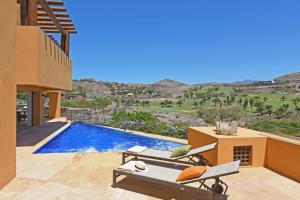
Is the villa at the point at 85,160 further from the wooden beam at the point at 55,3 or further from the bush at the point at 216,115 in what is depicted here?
the bush at the point at 216,115

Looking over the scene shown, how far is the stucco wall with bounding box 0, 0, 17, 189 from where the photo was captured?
20.3ft

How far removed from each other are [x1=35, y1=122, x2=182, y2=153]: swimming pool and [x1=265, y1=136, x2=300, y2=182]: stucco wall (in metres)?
4.88

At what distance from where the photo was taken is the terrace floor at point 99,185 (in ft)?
19.9

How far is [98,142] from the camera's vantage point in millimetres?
14773

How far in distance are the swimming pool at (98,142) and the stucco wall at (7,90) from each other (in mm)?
4412

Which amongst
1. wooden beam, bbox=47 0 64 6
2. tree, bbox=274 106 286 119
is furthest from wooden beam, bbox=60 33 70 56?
tree, bbox=274 106 286 119

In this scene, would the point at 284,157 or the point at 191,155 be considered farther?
the point at 284,157

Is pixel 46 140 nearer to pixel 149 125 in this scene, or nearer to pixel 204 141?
pixel 149 125

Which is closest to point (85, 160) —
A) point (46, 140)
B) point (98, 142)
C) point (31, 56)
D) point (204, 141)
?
point (204, 141)

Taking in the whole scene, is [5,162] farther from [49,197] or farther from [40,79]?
[40,79]

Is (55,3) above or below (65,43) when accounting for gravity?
above

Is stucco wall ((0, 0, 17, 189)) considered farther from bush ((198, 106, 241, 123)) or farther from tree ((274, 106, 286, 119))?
tree ((274, 106, 286, 119))

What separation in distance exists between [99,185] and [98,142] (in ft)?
27.0

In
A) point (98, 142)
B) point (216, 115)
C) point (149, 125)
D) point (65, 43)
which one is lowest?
point (98, 142)
